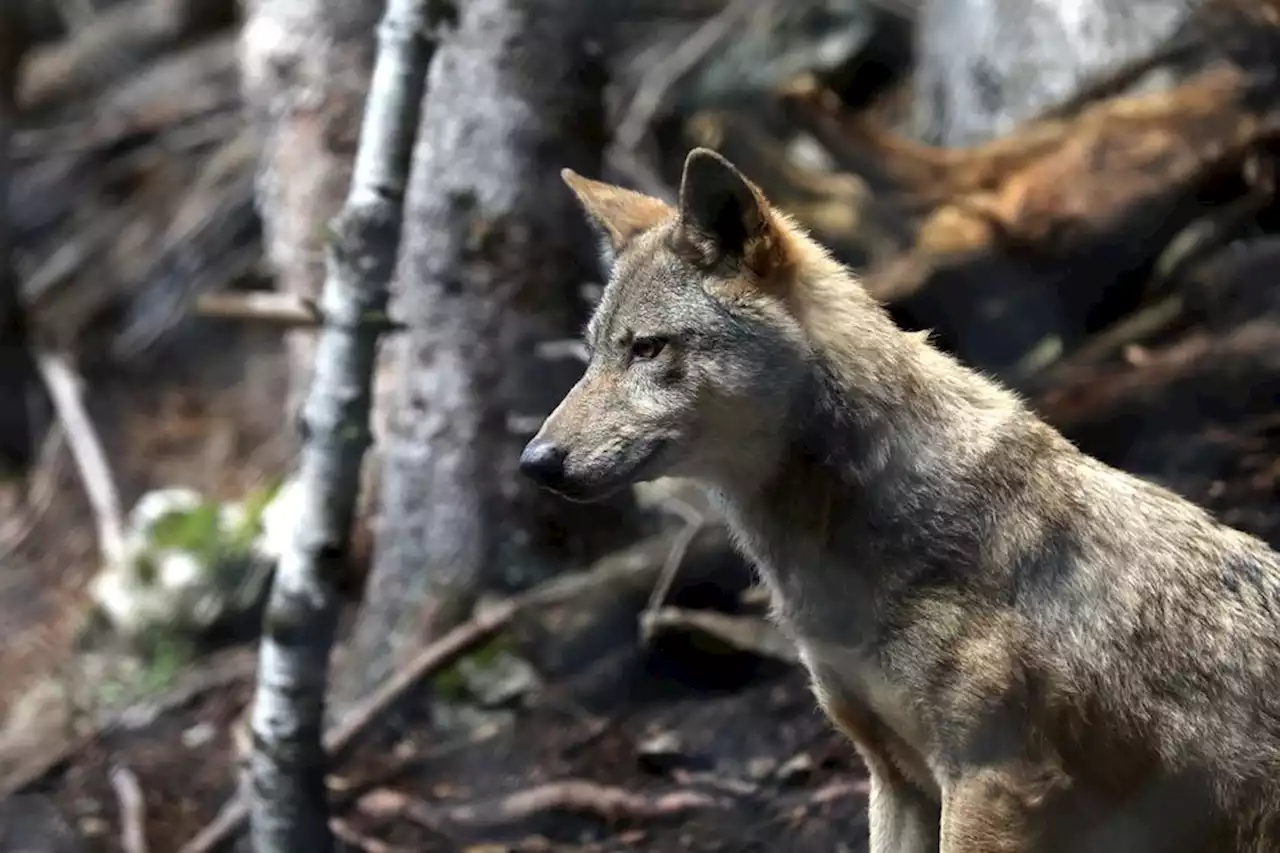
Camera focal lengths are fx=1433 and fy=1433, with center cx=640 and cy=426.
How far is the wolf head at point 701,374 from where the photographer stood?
8.12 ft

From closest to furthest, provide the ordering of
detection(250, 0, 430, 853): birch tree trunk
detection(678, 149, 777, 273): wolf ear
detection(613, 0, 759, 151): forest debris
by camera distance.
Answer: detection(678, 149, 777, 273): wolf ear < detection(250, 0, 430, 853): birch tree trunk < detection(613, 0, 759, 151): forest debris

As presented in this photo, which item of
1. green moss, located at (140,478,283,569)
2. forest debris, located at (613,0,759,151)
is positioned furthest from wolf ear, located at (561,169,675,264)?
forest debris, located at (613,0,759,151)

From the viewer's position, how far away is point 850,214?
4.88 m

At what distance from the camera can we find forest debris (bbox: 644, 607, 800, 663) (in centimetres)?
406

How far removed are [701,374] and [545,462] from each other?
12.3 inches

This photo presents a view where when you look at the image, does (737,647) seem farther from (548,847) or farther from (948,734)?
(948,734)

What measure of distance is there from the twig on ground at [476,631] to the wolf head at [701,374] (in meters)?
1.81

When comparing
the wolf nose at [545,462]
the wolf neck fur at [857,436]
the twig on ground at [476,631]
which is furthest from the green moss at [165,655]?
the wolf neck fur at [857,436]

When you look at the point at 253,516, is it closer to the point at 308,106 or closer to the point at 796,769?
the point at 308,106

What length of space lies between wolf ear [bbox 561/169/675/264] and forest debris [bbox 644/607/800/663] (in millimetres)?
1503

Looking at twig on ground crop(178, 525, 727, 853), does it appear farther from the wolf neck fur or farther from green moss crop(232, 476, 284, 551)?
the wolf neck fur

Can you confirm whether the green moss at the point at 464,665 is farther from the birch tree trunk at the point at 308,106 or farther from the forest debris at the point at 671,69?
the forest debris at the point at 671,69

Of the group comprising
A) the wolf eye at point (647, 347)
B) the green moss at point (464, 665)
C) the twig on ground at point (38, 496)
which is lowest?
the twig on ground at point (38, 496)

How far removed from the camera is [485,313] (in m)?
4.42
